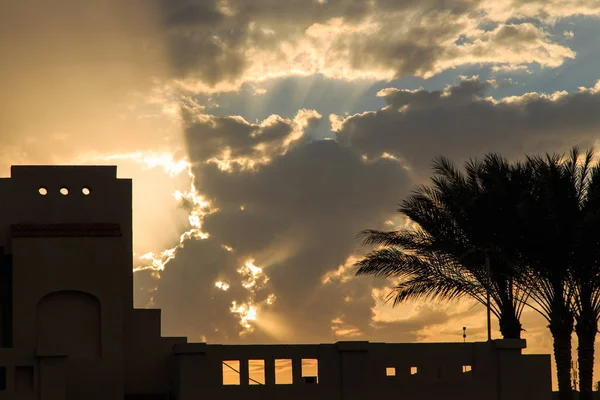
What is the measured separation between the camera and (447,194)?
136 ft

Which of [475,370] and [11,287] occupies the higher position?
[11,287]

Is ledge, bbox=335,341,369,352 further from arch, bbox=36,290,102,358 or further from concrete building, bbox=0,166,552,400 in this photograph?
arch, bbox=36,290,102,358

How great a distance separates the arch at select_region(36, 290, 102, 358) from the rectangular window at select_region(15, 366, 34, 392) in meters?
2.37

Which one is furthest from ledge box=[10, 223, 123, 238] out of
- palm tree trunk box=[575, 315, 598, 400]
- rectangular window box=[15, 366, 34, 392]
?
palm tree trunk box=[575, 315, 598, 400]

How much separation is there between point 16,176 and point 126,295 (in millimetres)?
5563

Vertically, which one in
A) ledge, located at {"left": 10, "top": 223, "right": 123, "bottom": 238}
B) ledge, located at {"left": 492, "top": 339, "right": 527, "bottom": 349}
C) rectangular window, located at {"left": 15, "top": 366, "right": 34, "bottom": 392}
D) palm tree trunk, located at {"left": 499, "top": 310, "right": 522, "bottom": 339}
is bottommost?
rectangular window, located at {"left": 15, "top": 366, "right": 34, "bottom": 392}

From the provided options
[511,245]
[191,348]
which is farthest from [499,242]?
[191,348]

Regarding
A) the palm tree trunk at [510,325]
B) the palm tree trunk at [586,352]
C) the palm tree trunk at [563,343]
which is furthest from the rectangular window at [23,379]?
the palm tree trunk at [586,352]

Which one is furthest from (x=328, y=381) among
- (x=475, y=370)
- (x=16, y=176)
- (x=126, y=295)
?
(x=16, y=176)

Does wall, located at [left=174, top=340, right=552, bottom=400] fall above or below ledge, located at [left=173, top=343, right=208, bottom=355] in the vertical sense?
below

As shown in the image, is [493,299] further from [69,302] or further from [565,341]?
[69,302]

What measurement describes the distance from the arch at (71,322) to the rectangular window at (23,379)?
2.37 meters

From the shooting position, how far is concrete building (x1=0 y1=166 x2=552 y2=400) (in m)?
33.8

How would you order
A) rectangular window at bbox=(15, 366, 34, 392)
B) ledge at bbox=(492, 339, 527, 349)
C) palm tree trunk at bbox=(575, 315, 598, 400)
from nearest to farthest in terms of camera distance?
rectangular window at bbox=(15, 366, 34, 392) < ledge at bbox=(492, 339, 527, 349) < palm tree trunk at bbox=(575, 315, 598, 400)
